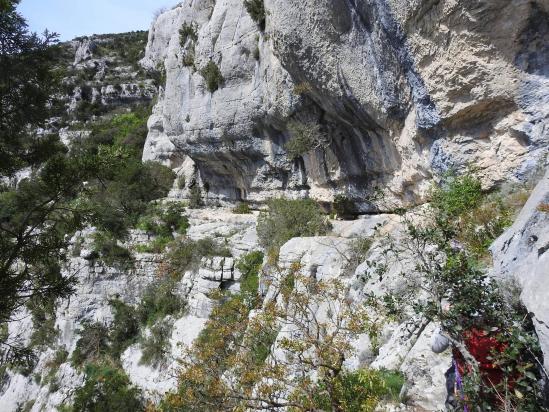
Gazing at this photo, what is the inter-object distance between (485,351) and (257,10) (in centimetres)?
1372

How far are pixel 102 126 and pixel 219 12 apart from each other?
1050 inches

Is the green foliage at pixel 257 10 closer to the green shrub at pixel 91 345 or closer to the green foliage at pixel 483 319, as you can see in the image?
the green foliage at pixel 483 319

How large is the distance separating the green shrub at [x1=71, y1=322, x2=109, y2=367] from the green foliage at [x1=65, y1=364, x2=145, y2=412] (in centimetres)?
134

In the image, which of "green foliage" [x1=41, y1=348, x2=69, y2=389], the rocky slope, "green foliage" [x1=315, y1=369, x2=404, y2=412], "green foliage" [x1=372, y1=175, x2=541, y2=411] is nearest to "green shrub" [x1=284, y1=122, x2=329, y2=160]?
the rocky slope

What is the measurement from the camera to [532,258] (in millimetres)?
3027

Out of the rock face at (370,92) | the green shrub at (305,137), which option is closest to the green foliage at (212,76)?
the rock face at (370,92)

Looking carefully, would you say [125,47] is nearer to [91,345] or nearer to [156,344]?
[91,345]

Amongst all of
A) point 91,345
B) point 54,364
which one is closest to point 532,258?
Result: point 91,345

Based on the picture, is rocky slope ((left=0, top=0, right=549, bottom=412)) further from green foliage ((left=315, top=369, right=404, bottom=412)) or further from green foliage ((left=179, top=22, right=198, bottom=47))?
green foliage ((left=315, top=369, right=404, bottom=412))

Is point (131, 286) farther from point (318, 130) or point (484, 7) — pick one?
point (484, 7)

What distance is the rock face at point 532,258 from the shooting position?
2.53m

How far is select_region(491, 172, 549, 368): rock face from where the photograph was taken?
2525 millimetres

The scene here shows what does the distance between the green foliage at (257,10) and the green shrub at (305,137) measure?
14.3 feet

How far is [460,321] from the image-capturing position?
323cm
